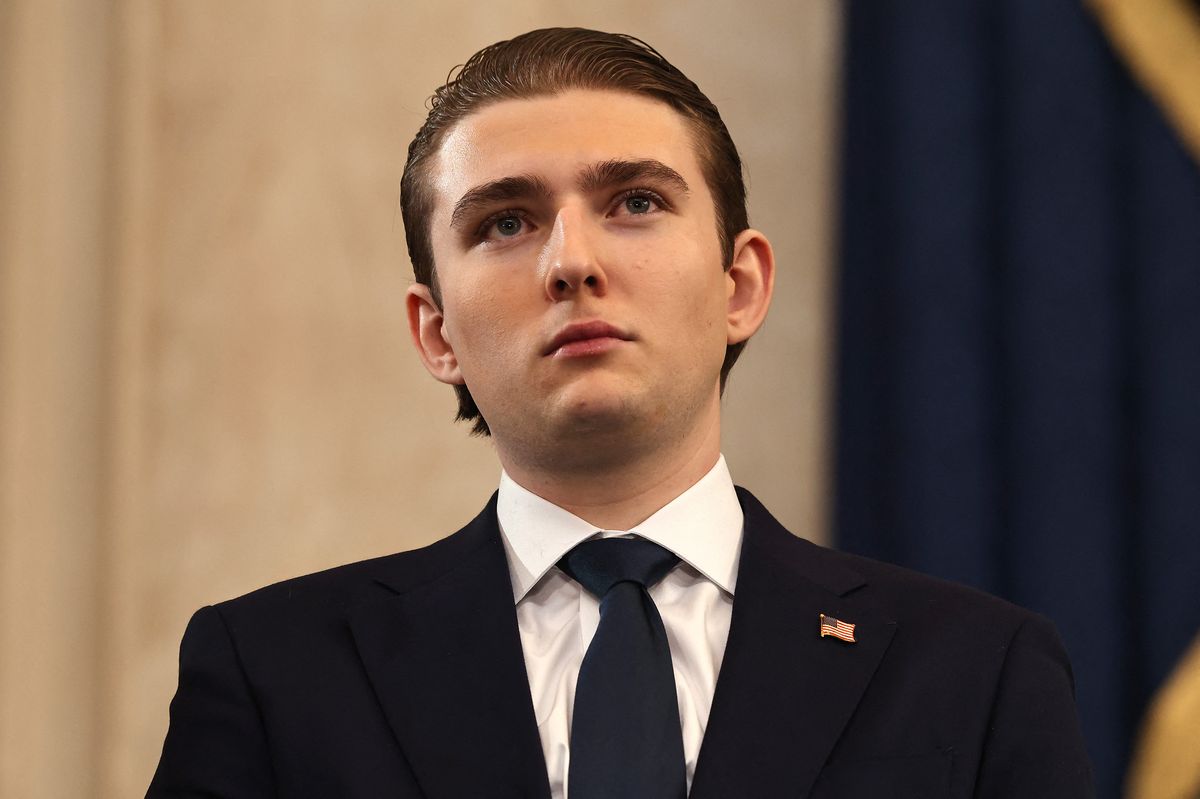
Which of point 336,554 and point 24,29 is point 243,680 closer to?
point 336,554

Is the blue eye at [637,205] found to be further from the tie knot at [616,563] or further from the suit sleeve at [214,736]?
the suit sleeve at [214,736]

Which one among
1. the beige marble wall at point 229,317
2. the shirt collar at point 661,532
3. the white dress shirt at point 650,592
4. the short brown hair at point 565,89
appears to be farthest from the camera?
the beige marble wall at point 229,317

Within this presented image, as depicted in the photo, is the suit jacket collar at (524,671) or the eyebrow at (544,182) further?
the eyebrow at (544,182)

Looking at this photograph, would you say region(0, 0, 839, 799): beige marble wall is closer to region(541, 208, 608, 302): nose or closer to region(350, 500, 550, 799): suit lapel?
region(350, 500, 550, 799): suit lapel

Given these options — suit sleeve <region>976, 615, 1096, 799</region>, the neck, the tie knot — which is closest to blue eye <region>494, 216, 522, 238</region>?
the neck

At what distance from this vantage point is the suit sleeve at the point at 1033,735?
60.4 inches

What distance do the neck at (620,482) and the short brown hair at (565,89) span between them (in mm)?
239

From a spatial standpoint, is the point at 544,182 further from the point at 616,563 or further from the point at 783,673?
A: the point at 783,673

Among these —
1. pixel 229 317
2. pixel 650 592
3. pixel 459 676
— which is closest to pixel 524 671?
pixel 459 676

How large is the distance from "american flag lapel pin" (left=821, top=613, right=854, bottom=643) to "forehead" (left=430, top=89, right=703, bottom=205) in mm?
577

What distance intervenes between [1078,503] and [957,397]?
265mm

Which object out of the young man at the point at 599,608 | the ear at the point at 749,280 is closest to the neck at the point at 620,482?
the young man at the point at 599,608

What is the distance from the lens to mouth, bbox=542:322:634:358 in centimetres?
167

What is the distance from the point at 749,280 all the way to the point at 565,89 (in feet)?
1.16
